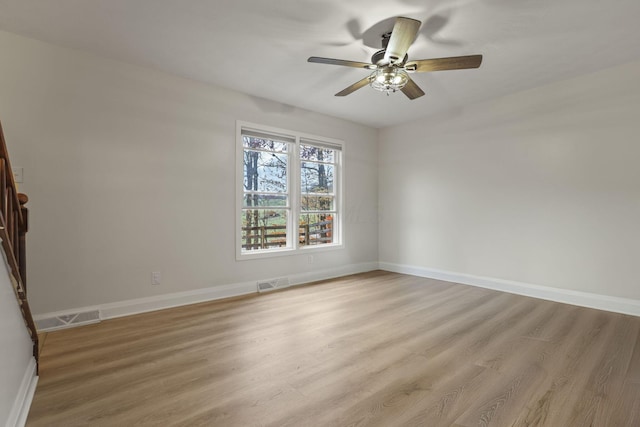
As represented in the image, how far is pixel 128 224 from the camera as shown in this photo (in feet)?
10.6

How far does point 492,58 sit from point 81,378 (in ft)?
14.2

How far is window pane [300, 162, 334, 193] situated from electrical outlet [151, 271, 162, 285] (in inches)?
90.6

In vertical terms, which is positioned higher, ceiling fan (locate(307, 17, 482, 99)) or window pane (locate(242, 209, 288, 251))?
ceiling fan (locate(307, 17, 482, 99))

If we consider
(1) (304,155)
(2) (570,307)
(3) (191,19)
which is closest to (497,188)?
(2) (570,307)

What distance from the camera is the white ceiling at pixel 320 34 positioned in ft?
7.59

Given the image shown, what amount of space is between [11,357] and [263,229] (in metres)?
3.00

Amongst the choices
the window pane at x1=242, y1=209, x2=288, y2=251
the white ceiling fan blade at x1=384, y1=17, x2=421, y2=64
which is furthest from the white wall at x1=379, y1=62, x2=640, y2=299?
the white ceiling fan blade at x1=384, y1=17, x2=421, y2=64

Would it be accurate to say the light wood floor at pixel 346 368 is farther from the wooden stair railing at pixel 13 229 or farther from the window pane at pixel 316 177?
the window pane at pixel 316 177

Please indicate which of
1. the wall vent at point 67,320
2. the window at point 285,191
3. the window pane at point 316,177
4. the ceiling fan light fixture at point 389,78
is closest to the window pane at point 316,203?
the window at point 285,191

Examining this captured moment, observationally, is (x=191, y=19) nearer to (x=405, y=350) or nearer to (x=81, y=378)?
(x=81, y=378)

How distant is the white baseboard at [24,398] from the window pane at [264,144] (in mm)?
3039

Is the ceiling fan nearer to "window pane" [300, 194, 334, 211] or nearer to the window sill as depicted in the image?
"window pane" [300, 194, 334, 211]

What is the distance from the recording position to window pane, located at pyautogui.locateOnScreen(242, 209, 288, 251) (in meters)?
4.19

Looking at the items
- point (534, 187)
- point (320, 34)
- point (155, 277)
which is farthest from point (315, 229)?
point (534, 187)
